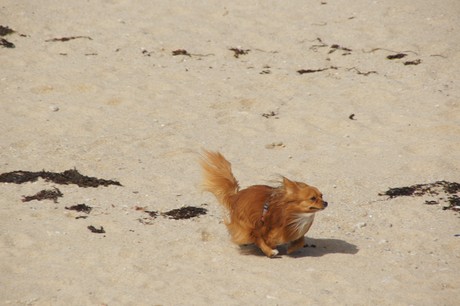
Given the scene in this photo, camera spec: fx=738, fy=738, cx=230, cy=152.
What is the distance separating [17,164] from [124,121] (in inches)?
68.7

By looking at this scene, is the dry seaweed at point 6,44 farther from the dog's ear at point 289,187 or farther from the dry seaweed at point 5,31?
the dog's ear at point 289,187

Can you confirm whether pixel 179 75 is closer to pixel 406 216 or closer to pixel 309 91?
pixel 309 91

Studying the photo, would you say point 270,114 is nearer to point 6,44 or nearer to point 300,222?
point 300,222

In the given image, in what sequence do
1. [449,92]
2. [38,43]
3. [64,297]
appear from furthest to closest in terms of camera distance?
1. [38,43]
2. [449,92]
3. [64,297]

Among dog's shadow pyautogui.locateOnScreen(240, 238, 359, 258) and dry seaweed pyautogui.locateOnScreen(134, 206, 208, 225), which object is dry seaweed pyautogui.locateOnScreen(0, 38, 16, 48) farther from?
dog's shadow pyautogui.locateOnScreen(240, 238, 359, 258)

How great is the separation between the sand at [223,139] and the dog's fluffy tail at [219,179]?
1.27ft

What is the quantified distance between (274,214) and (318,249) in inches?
24.4

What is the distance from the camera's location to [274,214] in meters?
6.19

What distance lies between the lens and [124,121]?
31.2ft

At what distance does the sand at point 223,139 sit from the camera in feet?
18.9

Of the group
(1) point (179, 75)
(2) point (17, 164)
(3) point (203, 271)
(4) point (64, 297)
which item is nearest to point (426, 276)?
(3) point (203, 271)

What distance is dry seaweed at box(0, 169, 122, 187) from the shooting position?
25.5ft

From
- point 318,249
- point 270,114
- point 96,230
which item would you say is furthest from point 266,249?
point 270,114

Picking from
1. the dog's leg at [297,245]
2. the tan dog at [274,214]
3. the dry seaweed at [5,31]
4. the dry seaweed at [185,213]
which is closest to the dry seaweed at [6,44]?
the dry seaweed at [5,31]
